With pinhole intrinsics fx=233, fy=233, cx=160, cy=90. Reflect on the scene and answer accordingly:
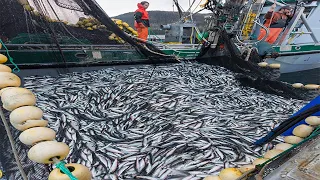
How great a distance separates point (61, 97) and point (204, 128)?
308cm

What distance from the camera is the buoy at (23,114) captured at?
2.19 m

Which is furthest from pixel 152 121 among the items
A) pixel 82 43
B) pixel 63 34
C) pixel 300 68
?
pixel 300 68

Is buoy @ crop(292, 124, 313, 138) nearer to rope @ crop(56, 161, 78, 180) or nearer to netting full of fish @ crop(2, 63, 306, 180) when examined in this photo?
netting full of fish @ crop(2, 63, 306, 180)

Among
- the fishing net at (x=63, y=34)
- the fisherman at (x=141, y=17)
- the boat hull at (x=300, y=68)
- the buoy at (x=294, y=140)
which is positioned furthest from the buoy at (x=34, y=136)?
the boat hull at (x=300, y=68)

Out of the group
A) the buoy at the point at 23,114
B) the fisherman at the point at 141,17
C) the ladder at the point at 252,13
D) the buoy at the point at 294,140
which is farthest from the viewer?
the fisherman at the point at 141,17

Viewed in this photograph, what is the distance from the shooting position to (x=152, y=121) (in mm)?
4238

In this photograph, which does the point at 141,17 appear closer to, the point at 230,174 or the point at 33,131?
the point at 33,131

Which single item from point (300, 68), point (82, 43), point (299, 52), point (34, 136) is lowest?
point (300, 68)

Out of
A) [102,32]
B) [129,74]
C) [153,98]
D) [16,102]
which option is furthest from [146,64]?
[16,102]

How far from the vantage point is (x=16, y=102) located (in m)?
2.32

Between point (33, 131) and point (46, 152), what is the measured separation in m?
0.30

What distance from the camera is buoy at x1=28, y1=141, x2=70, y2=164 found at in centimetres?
191

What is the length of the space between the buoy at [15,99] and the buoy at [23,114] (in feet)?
0.29

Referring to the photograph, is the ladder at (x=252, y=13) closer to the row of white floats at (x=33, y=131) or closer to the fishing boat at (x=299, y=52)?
the fishing boat at (x=299, y=52)
